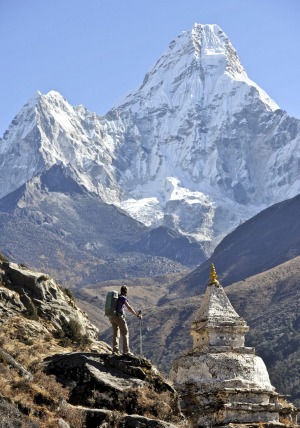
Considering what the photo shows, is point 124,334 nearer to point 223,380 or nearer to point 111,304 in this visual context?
point 111,304

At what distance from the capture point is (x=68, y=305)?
123ft

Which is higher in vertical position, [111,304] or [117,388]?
[111,304]

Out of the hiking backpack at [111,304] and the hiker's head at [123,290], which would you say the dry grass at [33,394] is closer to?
the hiking backpack at [111,304]

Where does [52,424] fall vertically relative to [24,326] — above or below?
below

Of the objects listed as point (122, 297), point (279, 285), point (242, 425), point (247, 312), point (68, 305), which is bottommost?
point (242, 425)

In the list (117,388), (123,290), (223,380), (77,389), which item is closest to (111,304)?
(123,290)

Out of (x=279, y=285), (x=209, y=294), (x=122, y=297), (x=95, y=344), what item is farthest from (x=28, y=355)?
(x=279, y=285)

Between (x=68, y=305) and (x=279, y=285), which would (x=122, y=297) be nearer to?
(x=68, y=305)

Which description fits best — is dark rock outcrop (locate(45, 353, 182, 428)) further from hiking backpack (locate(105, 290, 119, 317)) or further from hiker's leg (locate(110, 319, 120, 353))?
hiking backpack (locate(105, 290, 119, 317))

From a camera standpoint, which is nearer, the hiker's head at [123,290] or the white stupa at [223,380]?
the hiker's head at [123,290]

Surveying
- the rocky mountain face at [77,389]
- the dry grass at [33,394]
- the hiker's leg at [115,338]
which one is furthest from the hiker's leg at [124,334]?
the dry grass at [33,394]

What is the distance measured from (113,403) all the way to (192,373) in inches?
324

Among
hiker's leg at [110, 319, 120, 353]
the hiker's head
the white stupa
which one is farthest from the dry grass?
the white stupa

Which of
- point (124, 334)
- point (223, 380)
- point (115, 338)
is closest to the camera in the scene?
point (115, 338)
